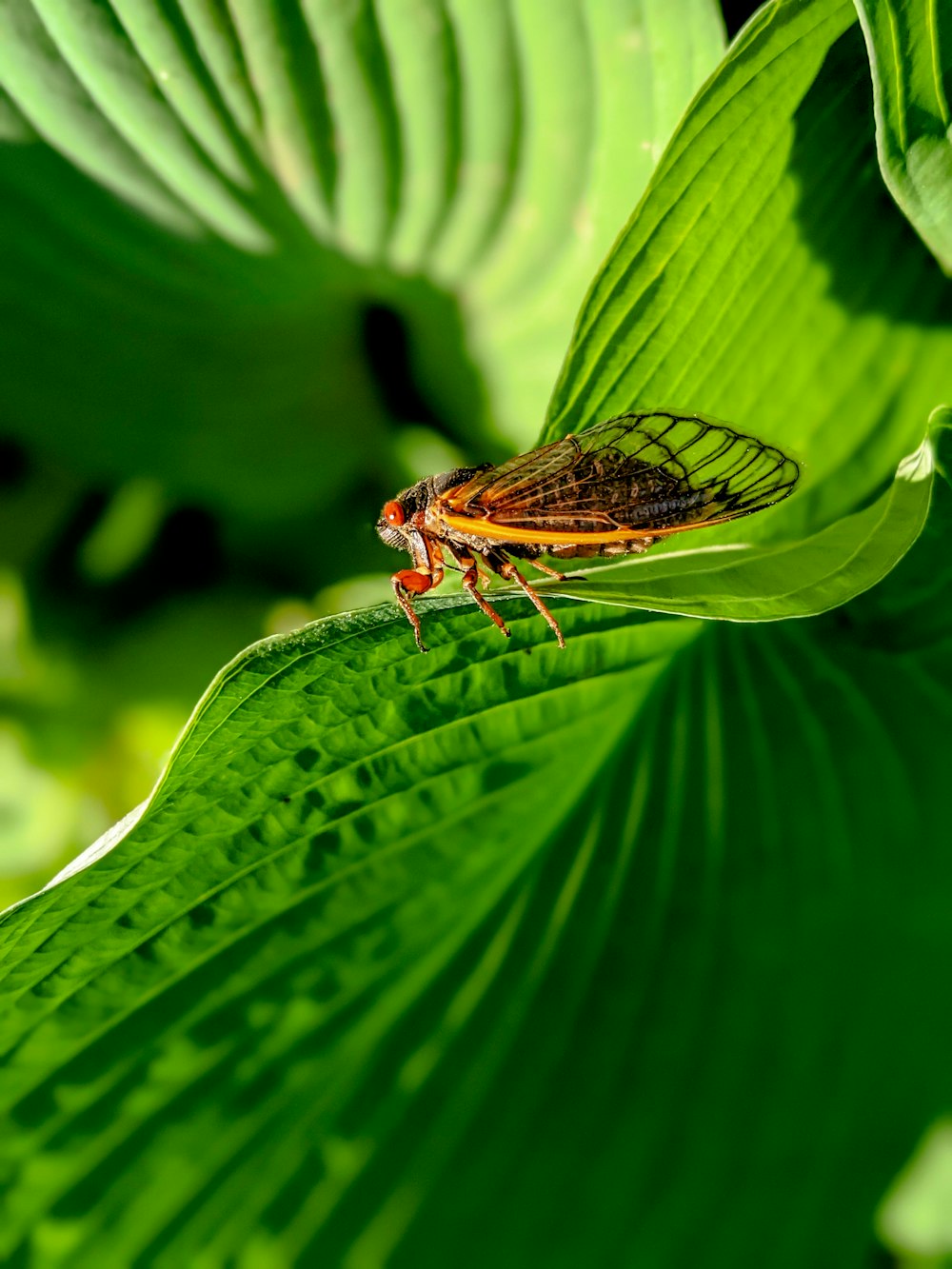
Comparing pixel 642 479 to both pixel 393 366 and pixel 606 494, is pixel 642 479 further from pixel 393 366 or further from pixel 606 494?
pixel 393 366

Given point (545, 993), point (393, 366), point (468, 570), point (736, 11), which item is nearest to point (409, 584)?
point (468, 570)

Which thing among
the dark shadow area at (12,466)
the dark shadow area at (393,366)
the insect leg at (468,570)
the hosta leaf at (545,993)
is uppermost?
the dark shadow area at (12,466)

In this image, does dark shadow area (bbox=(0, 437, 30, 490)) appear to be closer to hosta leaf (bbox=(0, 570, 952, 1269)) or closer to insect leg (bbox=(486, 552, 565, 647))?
insect leg (bbox=(486, 552, 565, 647))

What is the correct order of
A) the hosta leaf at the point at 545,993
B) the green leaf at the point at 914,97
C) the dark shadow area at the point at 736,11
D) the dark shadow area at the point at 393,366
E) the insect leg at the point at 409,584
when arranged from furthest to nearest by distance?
the dark shadow area at the point at 393,366
the dark shadow area at the point at 736,11
the insect leg at the point at 409,584
the hosta leaf at the point at 545,993
the green leaf at the point at 914,97

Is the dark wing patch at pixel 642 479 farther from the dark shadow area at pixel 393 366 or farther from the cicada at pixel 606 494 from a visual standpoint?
the dark shadow area at pixel 393 366

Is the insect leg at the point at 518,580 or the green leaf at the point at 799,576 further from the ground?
the insect leg at the point at 518,580

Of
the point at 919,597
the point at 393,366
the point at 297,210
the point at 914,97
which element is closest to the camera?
the point at 914,97

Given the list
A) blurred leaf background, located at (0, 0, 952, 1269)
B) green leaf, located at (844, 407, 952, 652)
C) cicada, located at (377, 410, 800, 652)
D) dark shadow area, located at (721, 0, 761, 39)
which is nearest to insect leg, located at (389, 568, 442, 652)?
cicada, located at (377, 410, 800, 652)

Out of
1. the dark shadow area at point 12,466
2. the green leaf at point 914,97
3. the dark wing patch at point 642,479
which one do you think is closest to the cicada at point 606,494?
the dark wing patch at point 642,479
